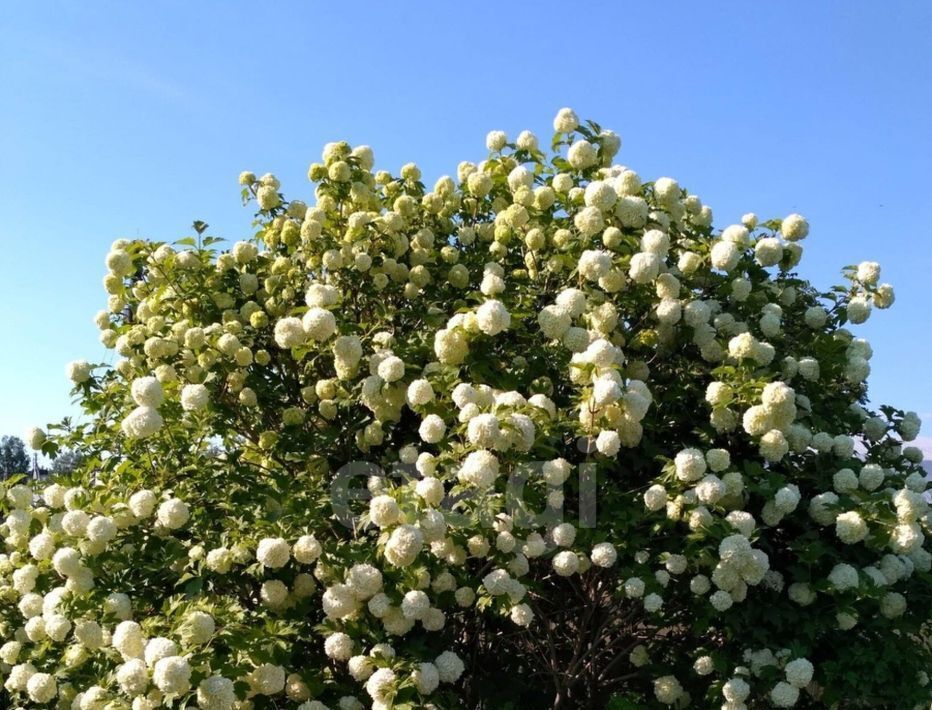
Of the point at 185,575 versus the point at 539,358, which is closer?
the point at 185,575

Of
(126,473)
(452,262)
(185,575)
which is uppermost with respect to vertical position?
(452,262)

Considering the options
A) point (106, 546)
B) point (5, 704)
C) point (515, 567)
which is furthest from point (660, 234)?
point (5, 704)

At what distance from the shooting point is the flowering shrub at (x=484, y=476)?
12.0 ft

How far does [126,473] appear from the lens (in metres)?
4.14

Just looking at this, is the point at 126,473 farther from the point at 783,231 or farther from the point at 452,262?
the point at 783,231

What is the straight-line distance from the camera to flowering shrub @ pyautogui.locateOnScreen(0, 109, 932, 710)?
365 centimetres

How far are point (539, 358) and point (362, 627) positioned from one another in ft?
5.02

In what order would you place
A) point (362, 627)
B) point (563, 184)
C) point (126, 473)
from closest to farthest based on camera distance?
point (362, 627), point (126, 473), point (563, 184)

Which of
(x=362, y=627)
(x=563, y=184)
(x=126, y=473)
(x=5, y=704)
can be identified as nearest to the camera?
(x=362, y=627)

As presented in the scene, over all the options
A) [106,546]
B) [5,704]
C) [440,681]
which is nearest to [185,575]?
[106,546]

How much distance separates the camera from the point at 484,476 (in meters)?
3.45

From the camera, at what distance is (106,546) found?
3879mm

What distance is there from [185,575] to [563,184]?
8.80 ft

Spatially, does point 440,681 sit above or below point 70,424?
below
